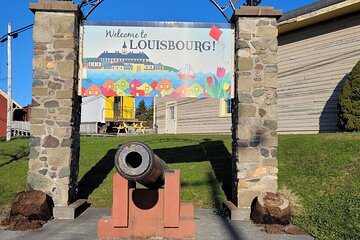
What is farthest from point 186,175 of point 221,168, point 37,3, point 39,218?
point 37,3

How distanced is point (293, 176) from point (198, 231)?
3.70 meters

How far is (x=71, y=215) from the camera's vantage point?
7.34 meters

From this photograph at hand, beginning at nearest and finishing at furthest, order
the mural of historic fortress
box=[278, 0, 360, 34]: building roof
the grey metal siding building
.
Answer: the mural of historic fortress < box=[278, 0, 360, 34]: building roof < the grey metal siding building

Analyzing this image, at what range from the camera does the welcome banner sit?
8195 mm

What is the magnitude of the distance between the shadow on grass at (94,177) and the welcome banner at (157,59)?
111 inches

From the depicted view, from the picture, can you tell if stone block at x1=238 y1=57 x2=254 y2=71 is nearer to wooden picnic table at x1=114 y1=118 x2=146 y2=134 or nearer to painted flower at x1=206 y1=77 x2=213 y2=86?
painted flower at x1=206 y1=77 x2=213 y2=86

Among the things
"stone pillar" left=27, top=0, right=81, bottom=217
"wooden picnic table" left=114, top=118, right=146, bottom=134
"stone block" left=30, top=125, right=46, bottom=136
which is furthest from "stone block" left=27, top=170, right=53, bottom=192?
"wooden picnic table" left=114, top=118, right=146, bottom=134

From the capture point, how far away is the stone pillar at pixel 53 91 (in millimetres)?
7684

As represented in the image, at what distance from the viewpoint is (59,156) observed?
25.2 ft

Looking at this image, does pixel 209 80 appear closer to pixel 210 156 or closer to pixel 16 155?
pixel 210 156

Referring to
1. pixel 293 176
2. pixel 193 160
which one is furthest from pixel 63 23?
pixel 293 176

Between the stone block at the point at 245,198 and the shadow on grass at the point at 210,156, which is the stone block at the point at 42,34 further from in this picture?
the shadow on grass at the point at 210,156

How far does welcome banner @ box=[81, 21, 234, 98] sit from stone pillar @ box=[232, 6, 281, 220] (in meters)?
0.45

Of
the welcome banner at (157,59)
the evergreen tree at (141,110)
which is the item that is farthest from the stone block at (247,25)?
the evergreen tree at (141,110)
